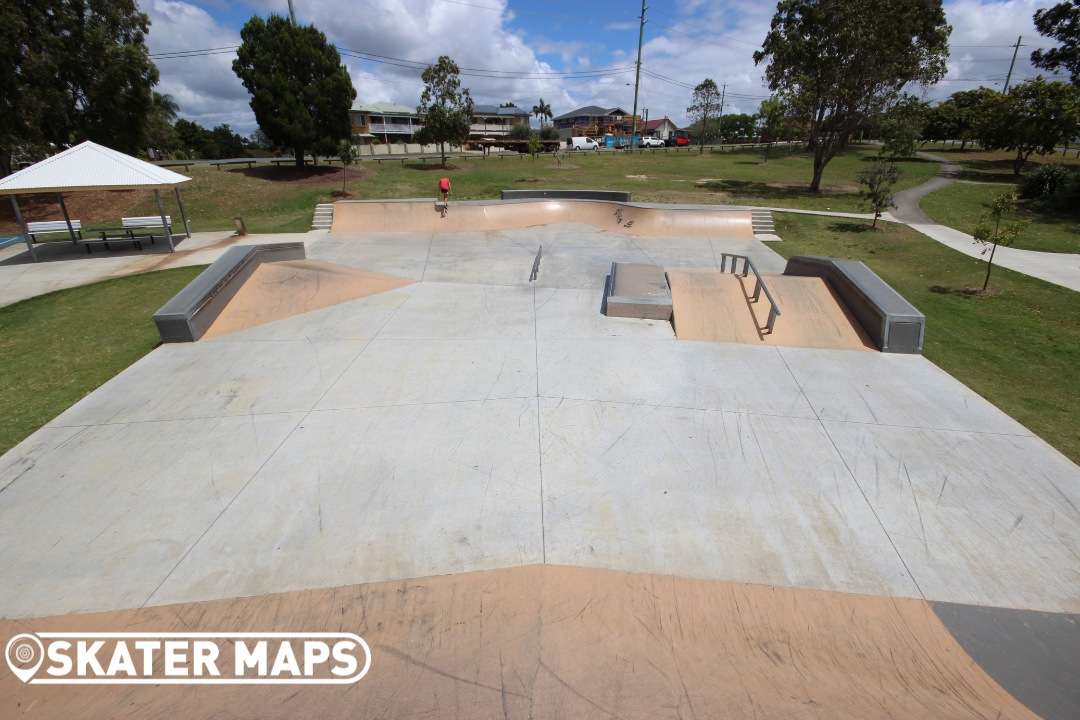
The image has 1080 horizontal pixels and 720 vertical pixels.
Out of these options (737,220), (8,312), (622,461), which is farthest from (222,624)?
(737,220)

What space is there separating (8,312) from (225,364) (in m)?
7.57

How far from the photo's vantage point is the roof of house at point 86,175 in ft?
48.2

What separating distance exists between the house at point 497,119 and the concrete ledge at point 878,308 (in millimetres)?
101578

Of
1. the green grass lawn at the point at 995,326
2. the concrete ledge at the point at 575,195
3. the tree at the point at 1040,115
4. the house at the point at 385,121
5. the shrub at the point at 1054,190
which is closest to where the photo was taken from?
the green grass lawn at the point at 995,326

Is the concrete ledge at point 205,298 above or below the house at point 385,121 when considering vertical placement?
below

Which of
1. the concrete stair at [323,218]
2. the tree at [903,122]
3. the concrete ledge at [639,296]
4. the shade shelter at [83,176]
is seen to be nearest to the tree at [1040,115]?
the tree at [903,122]

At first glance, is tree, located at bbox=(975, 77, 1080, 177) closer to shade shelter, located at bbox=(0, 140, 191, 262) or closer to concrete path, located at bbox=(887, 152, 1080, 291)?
concrete path, located at bbox=(887, 152, 1080, 291)

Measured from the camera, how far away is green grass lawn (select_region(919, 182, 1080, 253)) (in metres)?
16.9

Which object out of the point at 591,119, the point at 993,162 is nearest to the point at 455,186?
the point at 993,162

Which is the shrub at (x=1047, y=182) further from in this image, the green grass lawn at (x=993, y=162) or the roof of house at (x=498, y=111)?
the roof of house at (x=498, y=111)

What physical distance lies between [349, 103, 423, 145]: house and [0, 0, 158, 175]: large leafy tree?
65.8 m

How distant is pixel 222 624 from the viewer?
13.1 feet

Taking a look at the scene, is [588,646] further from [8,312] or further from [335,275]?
[8,312]

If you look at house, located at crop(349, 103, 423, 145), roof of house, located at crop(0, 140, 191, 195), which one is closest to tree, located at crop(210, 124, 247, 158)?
house, located at crop(349, 103, 423, 145)
